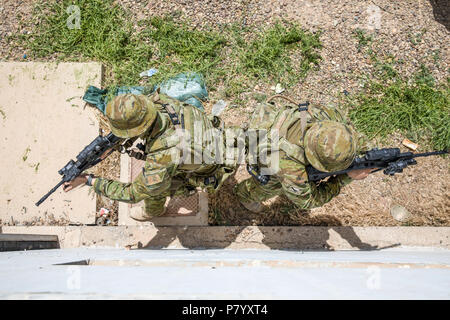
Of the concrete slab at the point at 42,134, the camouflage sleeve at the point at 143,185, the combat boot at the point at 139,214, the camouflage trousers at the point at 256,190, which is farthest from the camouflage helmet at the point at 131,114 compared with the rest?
the concrete slab at the point at 42,134

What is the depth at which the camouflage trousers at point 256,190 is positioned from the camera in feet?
11.0

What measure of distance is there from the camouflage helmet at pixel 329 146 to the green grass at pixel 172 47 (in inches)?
84.6

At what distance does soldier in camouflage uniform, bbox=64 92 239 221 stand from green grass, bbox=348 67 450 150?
2119 millimetres

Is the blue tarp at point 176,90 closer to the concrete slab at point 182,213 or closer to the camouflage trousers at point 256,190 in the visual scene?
the concrete slab at point 182,213

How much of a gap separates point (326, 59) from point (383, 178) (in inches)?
66.4

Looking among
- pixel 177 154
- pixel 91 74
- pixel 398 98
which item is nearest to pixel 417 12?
pixel 398 98

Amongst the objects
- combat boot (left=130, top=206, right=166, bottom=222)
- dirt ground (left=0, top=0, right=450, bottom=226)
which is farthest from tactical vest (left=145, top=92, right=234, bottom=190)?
dirt ground (left=0, top=0, right=450, bottom=226)

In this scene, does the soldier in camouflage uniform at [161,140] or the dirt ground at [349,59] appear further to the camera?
the dirt ground at [349,59]

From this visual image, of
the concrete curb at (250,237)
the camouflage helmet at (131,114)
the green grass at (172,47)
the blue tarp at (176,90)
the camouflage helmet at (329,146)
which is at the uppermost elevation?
the green grass at (172,47)

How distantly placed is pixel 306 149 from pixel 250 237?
1722mm

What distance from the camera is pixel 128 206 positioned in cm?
429

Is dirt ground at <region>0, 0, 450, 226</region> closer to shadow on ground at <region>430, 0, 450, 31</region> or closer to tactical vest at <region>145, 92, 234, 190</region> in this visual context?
shadow on ground at <region>430, 0, 450, 31</region>

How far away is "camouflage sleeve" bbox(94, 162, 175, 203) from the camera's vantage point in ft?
9.75

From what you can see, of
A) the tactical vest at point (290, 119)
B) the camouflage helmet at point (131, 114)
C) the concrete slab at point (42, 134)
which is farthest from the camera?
the concrete slab at point (42, 134)
